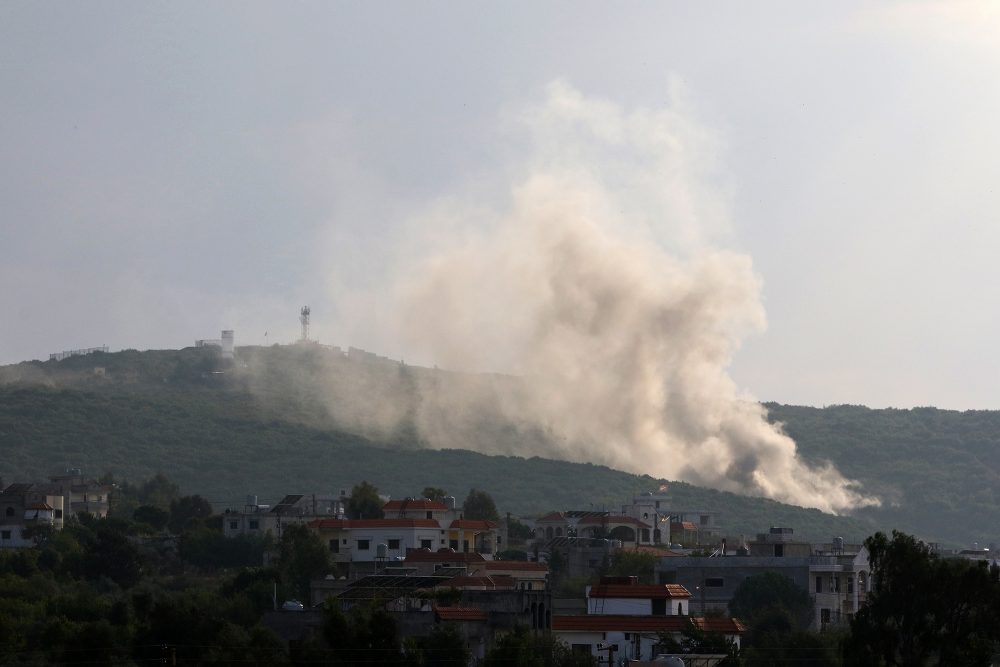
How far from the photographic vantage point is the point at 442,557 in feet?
383

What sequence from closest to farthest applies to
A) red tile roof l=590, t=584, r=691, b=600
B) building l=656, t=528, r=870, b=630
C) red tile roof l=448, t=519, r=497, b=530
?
red tile roof l=590, t=584, r=691, b=600 < building l=656, t=528, r=870, b=630 < red tile roof l=448, t=519, r=497, b=530

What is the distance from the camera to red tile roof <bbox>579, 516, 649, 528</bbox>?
14950 centimetres

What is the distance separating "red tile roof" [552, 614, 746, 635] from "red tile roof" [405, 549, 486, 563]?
2633 cm

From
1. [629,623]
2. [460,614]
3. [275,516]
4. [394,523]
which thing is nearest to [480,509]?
[275,516]

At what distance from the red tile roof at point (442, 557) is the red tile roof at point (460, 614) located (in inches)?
1101

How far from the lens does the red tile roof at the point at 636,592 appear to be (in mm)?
92500

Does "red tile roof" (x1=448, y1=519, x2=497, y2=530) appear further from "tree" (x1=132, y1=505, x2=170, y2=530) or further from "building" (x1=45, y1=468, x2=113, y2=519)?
"building" (x1=45, y1=468, x2=113, y2=519)

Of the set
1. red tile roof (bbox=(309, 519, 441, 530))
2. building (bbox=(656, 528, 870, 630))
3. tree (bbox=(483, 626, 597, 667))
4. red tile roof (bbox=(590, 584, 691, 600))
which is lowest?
tree (bbox=(483, 626, 597, 667))

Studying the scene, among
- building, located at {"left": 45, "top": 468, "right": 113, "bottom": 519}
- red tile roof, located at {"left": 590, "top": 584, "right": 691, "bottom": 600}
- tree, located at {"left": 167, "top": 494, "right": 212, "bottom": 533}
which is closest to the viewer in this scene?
red tile roof, located at {"left": 590, "top": 584, "right": 691, "bottom": 600}

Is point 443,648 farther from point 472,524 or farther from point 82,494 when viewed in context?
point 82,494

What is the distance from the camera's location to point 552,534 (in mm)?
155000

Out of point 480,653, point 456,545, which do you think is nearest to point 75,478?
point 456,545

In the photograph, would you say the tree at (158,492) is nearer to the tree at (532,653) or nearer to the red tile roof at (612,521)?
the red tile roof at (612,521)

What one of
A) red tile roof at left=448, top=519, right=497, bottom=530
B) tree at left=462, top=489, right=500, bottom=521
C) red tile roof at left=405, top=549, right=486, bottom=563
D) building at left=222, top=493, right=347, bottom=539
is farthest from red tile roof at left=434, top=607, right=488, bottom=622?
tree at left=462, top=489, right=500, bottom=521
